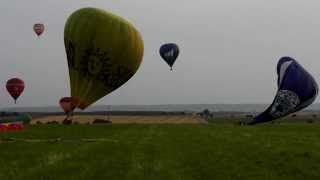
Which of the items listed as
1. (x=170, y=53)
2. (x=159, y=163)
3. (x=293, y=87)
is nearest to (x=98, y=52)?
(x=159, y=163)

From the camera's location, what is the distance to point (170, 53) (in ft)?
245

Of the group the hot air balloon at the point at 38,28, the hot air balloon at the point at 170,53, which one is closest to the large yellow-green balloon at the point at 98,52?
the hot air balloon at the point at 170,53

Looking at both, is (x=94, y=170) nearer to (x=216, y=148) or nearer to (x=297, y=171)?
(x=297, y=171)

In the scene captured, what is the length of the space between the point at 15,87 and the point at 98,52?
38.5 meters

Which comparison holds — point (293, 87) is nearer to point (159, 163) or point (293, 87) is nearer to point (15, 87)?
point (159, 163)

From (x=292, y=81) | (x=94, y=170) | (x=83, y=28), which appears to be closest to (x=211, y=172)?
(x=94, y=170)

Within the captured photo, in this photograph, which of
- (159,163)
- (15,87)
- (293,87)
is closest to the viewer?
(159,163)

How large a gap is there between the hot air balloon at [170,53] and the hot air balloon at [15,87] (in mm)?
19273

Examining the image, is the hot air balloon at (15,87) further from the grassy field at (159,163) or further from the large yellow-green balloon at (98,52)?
the grassy field at (159,163)

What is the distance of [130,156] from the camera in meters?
23.5

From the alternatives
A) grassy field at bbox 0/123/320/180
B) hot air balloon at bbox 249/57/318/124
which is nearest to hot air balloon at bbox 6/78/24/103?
hot air balloon at bbox 249/57/318/124

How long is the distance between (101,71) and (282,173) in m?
26.3

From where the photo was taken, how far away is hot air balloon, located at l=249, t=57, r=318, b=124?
5538 cm

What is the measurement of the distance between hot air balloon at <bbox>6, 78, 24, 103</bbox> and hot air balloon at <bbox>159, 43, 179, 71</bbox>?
63.2 feet
